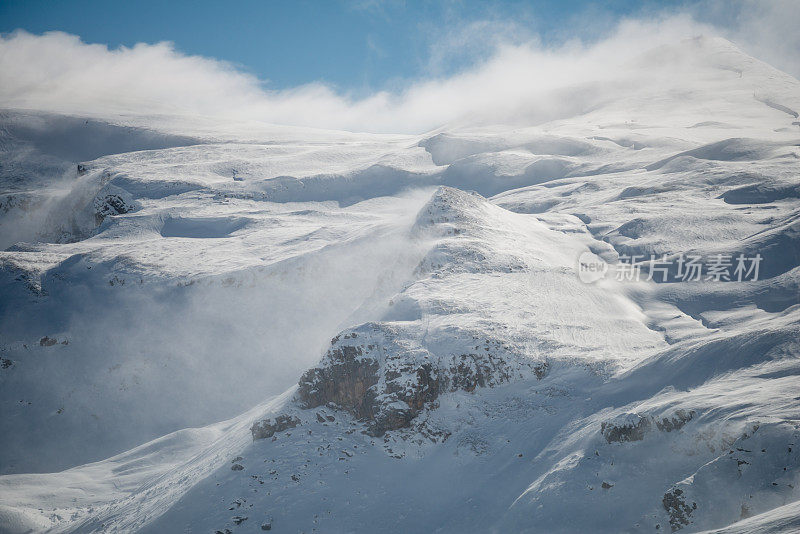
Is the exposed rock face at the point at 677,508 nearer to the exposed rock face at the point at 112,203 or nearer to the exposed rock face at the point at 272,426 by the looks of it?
the exposed rock face at the point at 272,426

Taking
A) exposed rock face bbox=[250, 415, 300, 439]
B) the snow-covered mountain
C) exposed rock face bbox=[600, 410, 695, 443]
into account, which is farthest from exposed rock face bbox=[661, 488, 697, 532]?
exposed rock face bbox=[250, 415, 300, 439]

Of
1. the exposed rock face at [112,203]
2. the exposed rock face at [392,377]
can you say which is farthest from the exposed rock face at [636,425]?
the exposed rock face at [112,203]

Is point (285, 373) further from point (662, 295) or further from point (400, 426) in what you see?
point (662, 295)

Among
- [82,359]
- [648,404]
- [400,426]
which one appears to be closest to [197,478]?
Result: [400,426]

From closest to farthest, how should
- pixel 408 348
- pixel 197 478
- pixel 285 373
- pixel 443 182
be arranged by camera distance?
1. pixel 197 478
2. pixel 408 348
3. pixel 285 373
4. pixel 443 182

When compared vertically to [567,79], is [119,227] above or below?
below

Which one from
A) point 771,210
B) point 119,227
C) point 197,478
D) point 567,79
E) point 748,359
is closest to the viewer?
point 748,359

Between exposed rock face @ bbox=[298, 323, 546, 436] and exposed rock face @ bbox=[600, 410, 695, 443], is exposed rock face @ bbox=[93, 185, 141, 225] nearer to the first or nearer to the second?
exposed rock face @ bbox=[298, 323, 546, 436]
